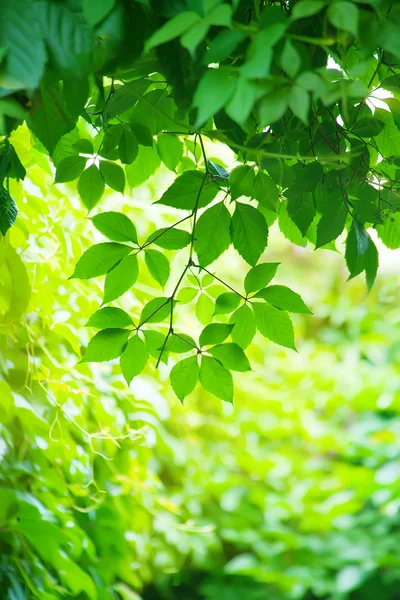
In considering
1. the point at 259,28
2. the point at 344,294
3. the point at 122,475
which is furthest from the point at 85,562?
the point at 344,294

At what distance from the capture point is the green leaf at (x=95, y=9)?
0.32 meters

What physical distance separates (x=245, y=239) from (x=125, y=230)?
10cm

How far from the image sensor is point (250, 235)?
0.50 meters

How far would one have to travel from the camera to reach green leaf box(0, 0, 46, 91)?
32cm

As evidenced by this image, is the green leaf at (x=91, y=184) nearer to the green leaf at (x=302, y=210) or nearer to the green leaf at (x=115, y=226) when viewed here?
the green leaf at (x=115, y=226)

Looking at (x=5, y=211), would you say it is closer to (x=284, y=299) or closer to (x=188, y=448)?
(x=284, y=299)

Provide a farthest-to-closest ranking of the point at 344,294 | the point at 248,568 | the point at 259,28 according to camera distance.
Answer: the point at 344,294 < the point at 248,568 < the point at 259,28

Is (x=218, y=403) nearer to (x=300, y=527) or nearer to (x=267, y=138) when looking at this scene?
(x=300, y=527)

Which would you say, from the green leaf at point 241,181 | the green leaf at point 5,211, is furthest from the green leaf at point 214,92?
the green leaf at point 5,211

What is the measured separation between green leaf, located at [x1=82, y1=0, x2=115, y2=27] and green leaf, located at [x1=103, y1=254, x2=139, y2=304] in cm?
21

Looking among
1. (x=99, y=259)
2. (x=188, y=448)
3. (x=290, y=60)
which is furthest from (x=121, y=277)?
(x=188, y=448)

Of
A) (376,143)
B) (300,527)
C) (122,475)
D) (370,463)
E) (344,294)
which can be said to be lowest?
(122,475)

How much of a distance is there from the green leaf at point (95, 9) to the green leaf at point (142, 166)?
10.3 inches

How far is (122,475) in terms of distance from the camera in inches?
42.1
